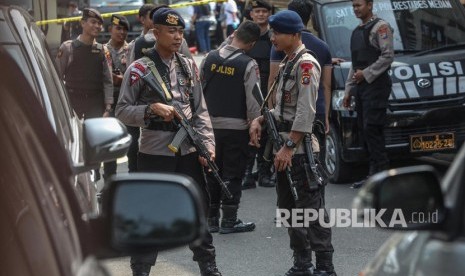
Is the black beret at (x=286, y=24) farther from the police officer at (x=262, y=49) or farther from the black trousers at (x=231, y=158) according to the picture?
the police officer at (x=262, y=49)

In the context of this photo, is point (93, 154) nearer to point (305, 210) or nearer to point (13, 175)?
point (13, 175)

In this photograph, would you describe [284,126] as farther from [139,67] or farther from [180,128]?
[139,67]

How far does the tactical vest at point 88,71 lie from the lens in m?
10.5

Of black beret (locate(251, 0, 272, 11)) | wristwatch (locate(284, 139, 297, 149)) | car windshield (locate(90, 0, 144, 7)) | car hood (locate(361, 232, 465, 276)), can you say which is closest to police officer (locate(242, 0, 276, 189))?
black beret (locate(251, 0, 272, 11))

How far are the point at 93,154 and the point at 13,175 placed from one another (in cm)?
87

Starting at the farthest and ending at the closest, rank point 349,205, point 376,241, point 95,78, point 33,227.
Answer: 1. point 95,78
2. point 349,205
3. point 376,241
4. point 33,227

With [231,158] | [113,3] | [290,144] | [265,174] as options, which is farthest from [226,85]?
[113,3]

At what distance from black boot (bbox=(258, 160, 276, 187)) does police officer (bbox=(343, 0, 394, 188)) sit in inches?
45.2

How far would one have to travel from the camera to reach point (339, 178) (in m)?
10.9

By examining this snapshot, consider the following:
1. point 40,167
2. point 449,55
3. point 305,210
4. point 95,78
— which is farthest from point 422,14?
point 40,167


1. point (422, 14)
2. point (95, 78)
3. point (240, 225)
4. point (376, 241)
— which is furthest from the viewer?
point (422, 14)

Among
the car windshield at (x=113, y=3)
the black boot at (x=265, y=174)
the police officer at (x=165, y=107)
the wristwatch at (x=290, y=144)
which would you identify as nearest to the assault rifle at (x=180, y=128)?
the police officer at (x=165, y=107)

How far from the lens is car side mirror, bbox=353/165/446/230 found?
269 cm

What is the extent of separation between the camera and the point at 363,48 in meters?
10.4
